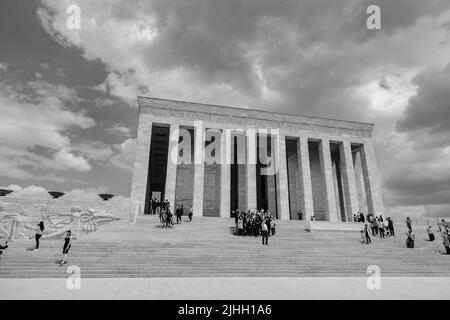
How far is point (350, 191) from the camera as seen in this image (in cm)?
2970

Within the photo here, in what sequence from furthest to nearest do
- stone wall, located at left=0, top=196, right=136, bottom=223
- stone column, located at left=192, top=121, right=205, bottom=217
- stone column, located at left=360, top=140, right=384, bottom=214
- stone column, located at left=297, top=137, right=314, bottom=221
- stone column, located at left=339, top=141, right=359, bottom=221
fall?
stone column, located at left=360, top=140, right=384, bottom=214, stone column, located at left=339, top=141, right=359, bottom=221, stone column, located at left=297, top=137, right=314, bottom=221, stone column, located at left=192, top=121, right=205, bottom=217, stone wall, located at left=0, top=196, right=136, bottom=223

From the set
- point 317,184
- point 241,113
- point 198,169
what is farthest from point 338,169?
point 198,169

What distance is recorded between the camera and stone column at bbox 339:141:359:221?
29.3 metres

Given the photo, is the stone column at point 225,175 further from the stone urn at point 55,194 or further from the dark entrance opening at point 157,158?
the stone urn at point 55,194

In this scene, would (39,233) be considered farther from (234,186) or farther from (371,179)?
(371,179)

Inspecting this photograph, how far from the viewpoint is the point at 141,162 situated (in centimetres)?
2514

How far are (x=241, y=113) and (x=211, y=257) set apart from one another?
19.9 metres

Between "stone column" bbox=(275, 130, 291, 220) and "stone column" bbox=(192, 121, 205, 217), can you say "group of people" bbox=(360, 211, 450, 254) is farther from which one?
"stone column" bbox=(192, 121, 205, 217)

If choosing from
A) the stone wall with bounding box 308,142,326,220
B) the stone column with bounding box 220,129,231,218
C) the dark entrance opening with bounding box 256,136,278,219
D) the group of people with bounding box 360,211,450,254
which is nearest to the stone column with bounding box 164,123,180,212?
the stone column with bounding box 220,129,231,218

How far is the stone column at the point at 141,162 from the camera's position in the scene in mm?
24000

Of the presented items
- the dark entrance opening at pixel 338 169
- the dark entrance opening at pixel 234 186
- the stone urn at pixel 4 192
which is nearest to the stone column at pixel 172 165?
the dark entrance opening at pixel 234 186
